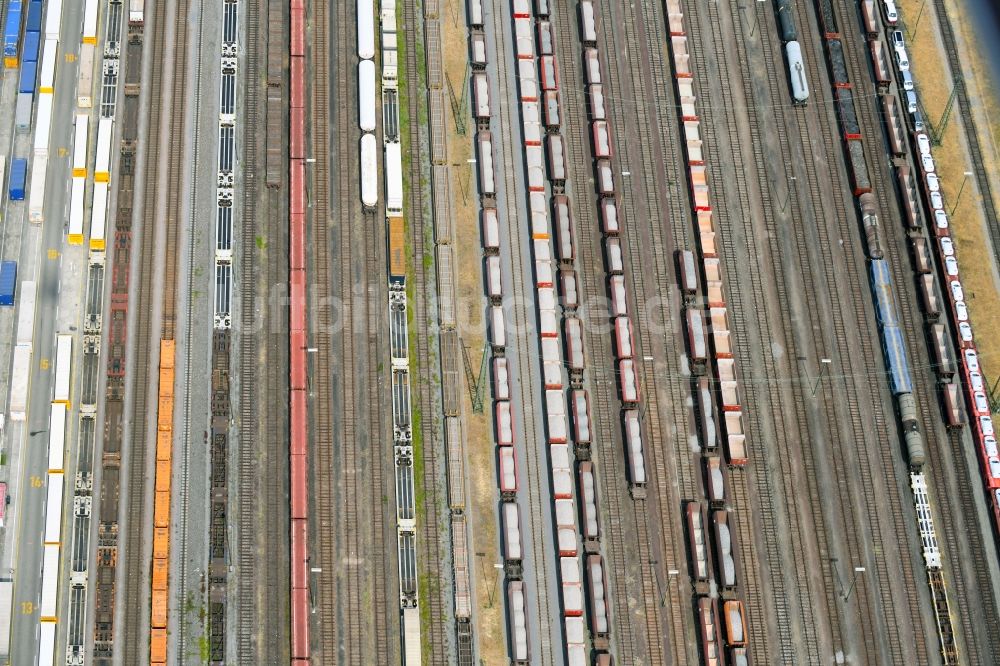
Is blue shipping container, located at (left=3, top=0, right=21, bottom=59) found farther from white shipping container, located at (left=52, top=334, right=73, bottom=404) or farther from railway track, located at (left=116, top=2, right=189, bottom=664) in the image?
white shipping container, located at (left=52, top=334, right=73, bottom=404)

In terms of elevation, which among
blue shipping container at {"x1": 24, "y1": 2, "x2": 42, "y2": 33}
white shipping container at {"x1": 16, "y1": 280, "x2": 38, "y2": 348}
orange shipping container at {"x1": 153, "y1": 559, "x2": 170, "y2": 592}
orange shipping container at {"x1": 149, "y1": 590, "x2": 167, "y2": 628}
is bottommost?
orange shipping container at {"x1": 149, "y1": 590, "x2": 167, "y2": 628}

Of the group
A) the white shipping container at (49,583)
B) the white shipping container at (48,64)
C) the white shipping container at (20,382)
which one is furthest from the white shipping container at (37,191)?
the white shipping container at (49,583)

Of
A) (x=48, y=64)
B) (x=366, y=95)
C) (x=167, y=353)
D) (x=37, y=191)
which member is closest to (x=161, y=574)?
(x=167, y=353)

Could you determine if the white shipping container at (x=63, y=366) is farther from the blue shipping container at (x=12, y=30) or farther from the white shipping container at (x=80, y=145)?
the blue shipping container at (x=12, y=30)

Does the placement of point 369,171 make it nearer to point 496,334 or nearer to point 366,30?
point 366,30

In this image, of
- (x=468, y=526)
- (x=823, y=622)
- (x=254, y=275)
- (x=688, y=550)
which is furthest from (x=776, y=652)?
(x=254, y=275)

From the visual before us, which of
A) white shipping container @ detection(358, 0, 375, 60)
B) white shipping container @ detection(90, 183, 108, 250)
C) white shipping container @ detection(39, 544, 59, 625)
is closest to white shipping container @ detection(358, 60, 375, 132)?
white shipping container @ detection(358, 0, 375, 60)

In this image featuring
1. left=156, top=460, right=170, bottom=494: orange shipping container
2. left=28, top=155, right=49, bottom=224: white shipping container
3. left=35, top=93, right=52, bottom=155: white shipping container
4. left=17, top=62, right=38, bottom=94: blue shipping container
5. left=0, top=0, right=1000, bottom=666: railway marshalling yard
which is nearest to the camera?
left=0, top=0, right=1000, bottom=666: railway marshalling yard
